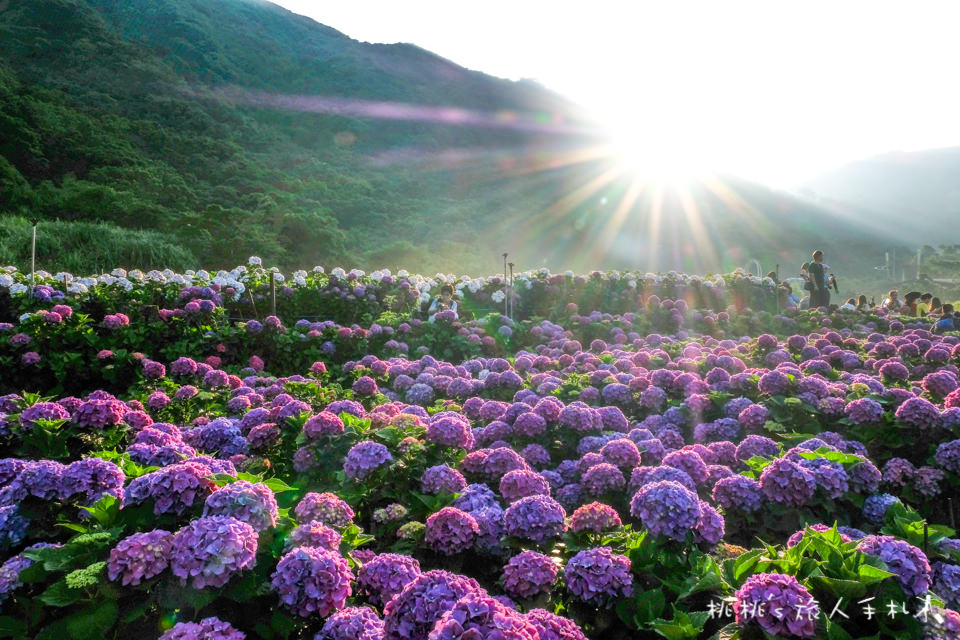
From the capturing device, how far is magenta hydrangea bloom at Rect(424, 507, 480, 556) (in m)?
2.02

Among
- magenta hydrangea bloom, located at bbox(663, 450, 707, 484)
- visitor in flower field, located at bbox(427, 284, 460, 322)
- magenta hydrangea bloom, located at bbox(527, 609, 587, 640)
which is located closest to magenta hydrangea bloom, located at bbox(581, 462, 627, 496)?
magenta hydrangea bloom, located at bbox(663, 450, 707, 484)

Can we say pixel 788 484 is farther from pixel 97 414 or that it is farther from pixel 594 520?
pixel 97 414

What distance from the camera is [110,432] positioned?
303 cm

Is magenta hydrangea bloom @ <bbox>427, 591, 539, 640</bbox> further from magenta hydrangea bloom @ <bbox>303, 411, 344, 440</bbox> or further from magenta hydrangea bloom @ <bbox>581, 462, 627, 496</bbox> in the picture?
magenta hydrangea bloom @ <bbox>303, 411, 344, 440</bbox>

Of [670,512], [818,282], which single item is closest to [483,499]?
[670,512]

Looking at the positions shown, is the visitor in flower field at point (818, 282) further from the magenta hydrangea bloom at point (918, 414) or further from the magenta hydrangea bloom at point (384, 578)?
the magenta hydrangea bloom at point (384, 578)

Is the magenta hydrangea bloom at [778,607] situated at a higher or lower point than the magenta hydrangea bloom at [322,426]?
higher

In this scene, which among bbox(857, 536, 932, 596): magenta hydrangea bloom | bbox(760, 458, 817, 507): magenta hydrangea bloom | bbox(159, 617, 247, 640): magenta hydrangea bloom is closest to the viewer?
bbox(159, 617, 247, 640): magenta hydrangea bloom

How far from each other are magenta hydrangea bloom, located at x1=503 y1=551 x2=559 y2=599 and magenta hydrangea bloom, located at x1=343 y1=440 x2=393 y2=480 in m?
0.80

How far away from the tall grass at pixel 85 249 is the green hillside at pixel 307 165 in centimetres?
24

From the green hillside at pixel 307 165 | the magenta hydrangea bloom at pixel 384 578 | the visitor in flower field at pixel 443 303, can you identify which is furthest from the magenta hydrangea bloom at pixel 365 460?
the green hillside at pixel 307 165

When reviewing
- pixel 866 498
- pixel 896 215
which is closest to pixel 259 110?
pixel 866 498

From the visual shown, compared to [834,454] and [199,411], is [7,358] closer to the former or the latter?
[199,411]

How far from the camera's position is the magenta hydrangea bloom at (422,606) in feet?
4.92
